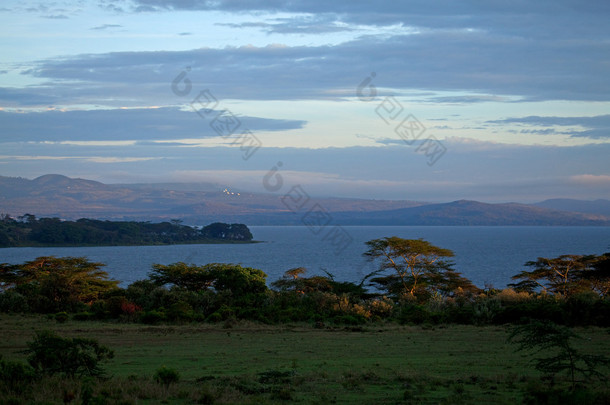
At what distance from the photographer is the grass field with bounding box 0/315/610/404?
9859 mm

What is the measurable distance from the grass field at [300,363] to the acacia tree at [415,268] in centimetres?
1645

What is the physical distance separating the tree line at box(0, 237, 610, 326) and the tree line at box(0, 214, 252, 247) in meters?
87.3

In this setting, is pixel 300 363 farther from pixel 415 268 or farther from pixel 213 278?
pixel 415 268

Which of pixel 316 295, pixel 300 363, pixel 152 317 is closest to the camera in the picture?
pixel 300 363

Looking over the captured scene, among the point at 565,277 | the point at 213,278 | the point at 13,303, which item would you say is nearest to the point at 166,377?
the point at 13,303

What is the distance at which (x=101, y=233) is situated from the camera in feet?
435

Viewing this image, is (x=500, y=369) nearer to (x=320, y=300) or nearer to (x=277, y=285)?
(x=320, y=300)

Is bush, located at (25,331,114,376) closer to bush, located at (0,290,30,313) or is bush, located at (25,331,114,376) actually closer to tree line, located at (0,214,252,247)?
bush, located at (0,290,30,313)

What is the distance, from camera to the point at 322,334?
2059cm

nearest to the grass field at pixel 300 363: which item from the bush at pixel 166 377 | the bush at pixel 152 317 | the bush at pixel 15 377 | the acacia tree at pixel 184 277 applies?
the bush at pixel 166 377

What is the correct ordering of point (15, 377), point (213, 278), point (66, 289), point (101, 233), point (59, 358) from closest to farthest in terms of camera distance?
point (15, 377) → point (59, 358) → point (66, 289) → point (213, 278) → point (101, 233)

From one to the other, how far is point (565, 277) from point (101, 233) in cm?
11170

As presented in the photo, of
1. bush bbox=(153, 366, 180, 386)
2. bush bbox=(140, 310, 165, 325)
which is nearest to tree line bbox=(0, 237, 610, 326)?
bush bbox=(140, 310, 165, 325)

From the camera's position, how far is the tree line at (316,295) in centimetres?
2444
